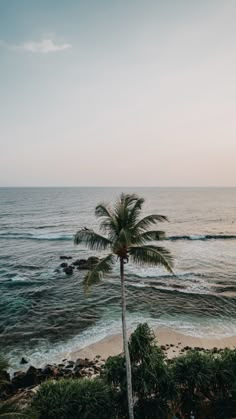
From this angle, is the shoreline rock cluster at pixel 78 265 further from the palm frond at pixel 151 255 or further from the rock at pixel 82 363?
the palm frond at pixel 151 255

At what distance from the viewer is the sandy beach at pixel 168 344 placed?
80.9ft

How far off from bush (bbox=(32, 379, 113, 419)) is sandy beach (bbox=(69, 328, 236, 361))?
9.06 metres

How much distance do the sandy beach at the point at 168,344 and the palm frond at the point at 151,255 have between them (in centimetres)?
1337

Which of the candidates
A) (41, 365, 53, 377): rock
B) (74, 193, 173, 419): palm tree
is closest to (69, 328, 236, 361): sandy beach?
(41, 365, 53, 377): rock

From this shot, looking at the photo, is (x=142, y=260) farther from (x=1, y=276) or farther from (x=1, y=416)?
(x=1, y=276)

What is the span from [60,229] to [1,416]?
74433 mm

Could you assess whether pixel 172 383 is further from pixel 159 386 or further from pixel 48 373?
pixel 48 373

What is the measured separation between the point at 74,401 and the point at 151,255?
7.93 m

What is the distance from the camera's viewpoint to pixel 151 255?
1418 centimetres

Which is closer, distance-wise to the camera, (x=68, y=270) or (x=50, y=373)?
(x=50, y=373)

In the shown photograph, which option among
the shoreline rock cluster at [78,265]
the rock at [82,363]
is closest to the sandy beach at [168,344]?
the rock at [82,363]

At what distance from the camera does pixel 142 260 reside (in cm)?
1434

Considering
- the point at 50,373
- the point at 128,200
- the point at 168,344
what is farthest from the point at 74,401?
the point at 168,344

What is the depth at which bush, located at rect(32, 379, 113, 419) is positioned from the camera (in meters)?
14.5
